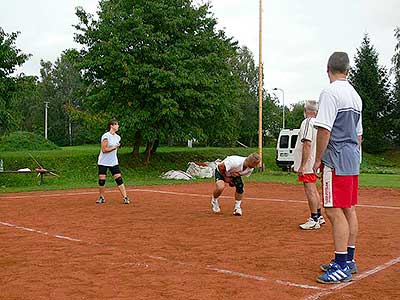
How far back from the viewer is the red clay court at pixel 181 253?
4.98 m

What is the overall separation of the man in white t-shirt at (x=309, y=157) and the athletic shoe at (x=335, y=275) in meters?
3.21

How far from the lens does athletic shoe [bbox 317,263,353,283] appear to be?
5.19 meters

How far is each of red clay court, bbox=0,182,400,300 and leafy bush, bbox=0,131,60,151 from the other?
26666 mm

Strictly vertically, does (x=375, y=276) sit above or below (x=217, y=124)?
below

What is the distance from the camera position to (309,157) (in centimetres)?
843

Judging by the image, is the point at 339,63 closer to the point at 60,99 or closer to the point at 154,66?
the point at 154,66

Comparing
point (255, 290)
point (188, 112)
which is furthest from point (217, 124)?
point (255, 290)

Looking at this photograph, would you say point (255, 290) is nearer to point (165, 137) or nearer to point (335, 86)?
point (335, 86)

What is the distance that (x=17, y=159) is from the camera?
26.8 meters

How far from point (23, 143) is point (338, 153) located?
1432 inches

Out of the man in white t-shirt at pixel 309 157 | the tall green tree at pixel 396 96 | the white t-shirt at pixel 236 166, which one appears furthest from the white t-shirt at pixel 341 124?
the tall green tree at pixel 396 96

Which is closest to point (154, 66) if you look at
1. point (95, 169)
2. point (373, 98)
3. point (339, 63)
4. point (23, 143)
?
point (95, 169)

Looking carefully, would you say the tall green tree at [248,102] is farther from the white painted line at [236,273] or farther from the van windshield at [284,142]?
the white painted line at [236,273]

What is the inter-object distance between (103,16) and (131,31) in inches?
78.6
